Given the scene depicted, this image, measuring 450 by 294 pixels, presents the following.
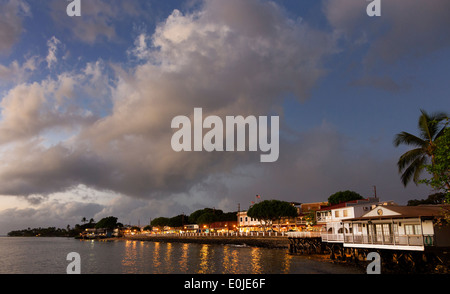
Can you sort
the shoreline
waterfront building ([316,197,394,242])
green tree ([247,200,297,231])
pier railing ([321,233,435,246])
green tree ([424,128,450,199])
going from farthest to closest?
1. green tree ([247,200,297,231])
2. the shoreline
3. waterfront building ([316,197,394,242])
4. pier railing ([321,233,435,246])
5. green tree ([424,128,450,199])

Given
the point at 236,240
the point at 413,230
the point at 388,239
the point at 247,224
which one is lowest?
the point at 236,240

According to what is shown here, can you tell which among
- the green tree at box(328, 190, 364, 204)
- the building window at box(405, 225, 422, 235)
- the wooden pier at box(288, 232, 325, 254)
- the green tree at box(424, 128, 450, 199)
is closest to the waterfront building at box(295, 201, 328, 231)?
the green tree at box(328, 190, 364, 204)

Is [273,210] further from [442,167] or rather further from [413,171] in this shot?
[442,167]

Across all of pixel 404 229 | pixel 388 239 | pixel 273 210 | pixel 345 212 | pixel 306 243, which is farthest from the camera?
pixel 273 210

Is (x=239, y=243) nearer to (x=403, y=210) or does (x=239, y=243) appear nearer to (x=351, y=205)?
(x=351, y=205)

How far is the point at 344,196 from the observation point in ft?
302

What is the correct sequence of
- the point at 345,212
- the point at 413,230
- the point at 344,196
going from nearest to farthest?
the point at 413,230 → the point at 345,212 → the point at 344,196

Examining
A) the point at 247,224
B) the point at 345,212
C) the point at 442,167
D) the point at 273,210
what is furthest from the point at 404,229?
the point at 247,224

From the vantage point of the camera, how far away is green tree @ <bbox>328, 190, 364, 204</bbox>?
91.1 metres

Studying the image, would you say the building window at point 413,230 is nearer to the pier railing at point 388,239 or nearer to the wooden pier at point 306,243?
the pier railing at point 388,239

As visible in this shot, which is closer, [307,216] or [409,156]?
[409,156]

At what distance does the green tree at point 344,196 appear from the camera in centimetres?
9106

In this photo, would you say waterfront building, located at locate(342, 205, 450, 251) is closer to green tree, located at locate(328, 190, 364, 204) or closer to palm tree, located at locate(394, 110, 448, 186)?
palm tree, located at locate(394, 110, 448, 186)
